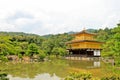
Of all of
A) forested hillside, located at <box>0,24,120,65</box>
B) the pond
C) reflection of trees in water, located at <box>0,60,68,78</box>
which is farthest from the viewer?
reflection of trees in water, located at <box>0,60,68,78</box>

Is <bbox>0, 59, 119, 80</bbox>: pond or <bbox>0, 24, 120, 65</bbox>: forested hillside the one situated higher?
<bbox>0, 24, 120, 65</bbox>: forested hillside

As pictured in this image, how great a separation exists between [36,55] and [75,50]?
13.2m

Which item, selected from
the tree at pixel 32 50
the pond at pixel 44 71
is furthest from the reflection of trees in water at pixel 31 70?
the tree at pixel 32 50

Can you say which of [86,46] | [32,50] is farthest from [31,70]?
[86,46]

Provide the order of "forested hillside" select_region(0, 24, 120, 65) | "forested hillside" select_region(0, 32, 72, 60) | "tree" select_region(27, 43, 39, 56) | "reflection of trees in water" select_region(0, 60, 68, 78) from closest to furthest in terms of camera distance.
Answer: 1. "forested hillside" select_region(0, 32, 72, 60)
2. "forested hillside" select_region(0, 24, 120, 65)
3. "reflection of trees in water" select_region(0, 60, 68, 78)
4. "tree" select_region(27, 43, 39, 56)

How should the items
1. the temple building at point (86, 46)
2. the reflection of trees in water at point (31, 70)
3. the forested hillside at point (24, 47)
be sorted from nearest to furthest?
the forested hillside at point (24, 47), the reflection of trees in water at point (31, 70), the temple building at point (86, 46)

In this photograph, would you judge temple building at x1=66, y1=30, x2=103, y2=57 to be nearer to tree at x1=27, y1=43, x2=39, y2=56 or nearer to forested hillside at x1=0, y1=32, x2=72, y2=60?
forested hillside at x1=0, y1=32, x2=72, y2=60

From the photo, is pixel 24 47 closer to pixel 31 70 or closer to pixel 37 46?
pixel 37 46

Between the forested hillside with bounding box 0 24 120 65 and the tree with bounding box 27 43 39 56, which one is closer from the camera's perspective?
the forested hillside with bounding box 0 24 120 65

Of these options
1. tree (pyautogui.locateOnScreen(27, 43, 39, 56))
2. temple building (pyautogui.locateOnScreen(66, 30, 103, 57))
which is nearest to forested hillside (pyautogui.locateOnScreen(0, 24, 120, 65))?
tree (pyautogui.locateOnScreen(27, 43, 39, 56))

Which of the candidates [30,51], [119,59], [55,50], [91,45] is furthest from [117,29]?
[55,50]

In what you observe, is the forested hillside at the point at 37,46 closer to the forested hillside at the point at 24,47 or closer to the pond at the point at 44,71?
the forested hillside at the point at 24,47

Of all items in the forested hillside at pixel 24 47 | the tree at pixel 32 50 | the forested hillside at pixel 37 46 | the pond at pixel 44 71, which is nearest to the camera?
the forested hillside at pixel 24 47

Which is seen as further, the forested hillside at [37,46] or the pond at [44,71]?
the pond at [44,71]
